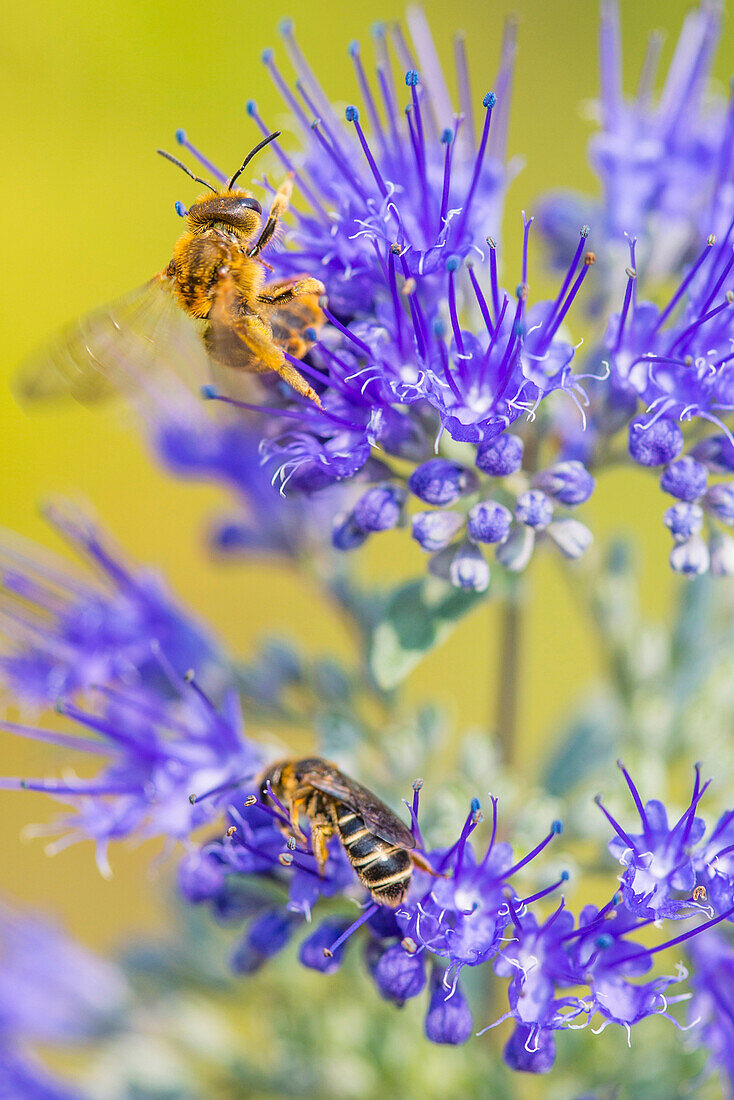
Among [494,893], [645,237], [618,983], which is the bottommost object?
[618,983]

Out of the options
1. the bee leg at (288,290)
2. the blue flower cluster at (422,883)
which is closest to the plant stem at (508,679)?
the blue flower cluster at (422,883)

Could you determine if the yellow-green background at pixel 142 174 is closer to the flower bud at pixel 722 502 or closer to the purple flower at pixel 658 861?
the flower bud at pixel 722 502

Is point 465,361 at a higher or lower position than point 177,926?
higher

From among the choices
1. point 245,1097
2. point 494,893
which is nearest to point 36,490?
point 245,1097

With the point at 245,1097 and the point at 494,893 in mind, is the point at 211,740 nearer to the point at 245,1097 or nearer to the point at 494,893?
A: the point at 494,893

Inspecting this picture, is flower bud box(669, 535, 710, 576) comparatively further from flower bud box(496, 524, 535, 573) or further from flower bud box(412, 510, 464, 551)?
flower bud box(412, 510, 464, 551)

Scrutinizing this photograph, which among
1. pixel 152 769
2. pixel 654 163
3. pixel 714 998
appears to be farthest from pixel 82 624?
pixel 654 163
